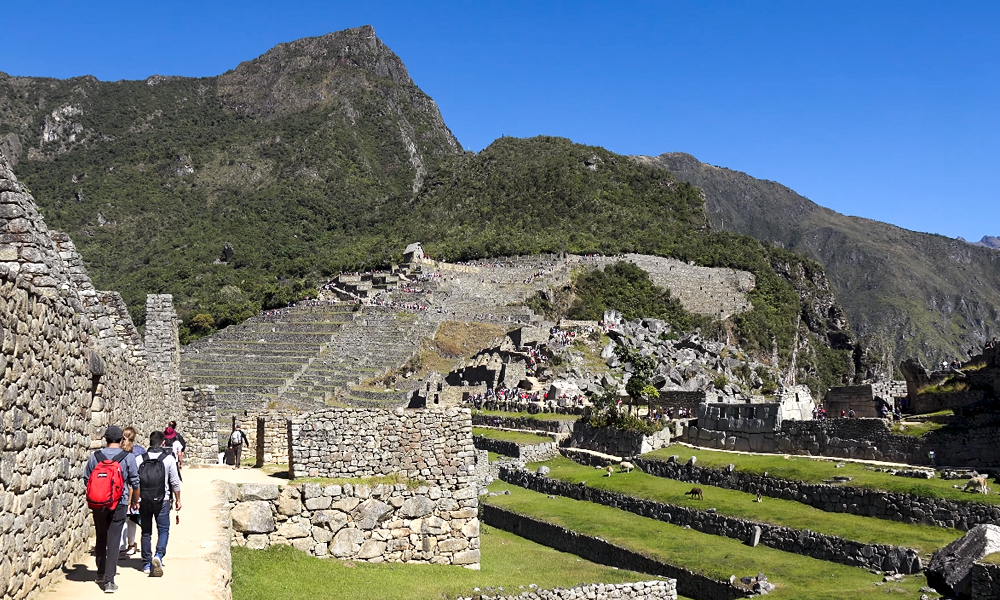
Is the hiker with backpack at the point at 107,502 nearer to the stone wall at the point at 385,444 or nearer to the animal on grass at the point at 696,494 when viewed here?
the stone wall at the point at 385,444

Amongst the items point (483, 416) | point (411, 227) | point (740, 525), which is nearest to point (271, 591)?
point (740, 525)

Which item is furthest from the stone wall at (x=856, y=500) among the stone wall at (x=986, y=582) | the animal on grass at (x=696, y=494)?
the stone wall at (x=986, y=582)

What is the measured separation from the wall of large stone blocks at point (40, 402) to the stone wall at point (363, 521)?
2126 millimetres

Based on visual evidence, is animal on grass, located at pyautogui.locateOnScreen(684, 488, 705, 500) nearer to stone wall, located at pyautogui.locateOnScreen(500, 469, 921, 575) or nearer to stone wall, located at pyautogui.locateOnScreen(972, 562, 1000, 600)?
stone wall, located at pyautogui.locateOnScreen(500, 469, 921, 575)

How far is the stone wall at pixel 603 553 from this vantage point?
57.1 feet

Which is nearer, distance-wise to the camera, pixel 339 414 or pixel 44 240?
pixel 44 240

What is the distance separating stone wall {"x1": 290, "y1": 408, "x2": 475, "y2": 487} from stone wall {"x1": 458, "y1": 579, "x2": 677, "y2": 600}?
1703mm

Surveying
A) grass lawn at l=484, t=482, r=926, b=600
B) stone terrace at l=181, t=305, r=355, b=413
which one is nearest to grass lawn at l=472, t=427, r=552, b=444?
grass lawn at l=484, t=482, r=926, b=600

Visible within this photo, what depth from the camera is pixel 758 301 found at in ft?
283

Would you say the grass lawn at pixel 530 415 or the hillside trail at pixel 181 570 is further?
the grass lawn at pixel 530 415

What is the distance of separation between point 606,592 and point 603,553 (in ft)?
20.0

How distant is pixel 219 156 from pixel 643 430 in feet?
490

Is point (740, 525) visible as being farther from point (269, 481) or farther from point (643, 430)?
point (269, 481)

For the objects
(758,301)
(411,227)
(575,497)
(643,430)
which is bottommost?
(575,497)
